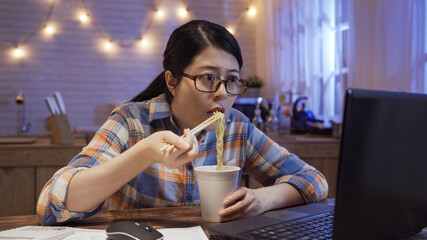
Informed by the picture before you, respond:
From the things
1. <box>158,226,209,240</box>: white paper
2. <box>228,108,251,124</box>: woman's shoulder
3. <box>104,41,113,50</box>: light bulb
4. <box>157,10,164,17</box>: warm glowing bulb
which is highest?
<box>157,10,164,17</box>: warm glowing bulb

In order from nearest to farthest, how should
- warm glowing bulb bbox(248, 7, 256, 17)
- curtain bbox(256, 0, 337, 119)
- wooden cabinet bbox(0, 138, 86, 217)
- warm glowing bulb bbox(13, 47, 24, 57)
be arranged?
wooden cabinet bbox(0, 138, 86, 217) < curtain bbox(256, 0, 337, 119) < warm glowing bulb bbox(13, 47, 24, 57) < warm glowing bulb bbox(248, 7, 256, 17)

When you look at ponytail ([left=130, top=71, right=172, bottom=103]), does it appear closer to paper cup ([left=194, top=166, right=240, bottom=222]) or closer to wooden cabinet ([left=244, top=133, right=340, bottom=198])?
paper cup ([left=194, top=166, right=240, bottom=222])

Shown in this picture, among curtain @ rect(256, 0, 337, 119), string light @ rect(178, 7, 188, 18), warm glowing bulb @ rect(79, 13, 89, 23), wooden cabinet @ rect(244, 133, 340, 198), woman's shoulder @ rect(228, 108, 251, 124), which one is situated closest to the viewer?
woman's shoulder @ rect(228, 108, 251, 124)

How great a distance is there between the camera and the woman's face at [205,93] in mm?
1203

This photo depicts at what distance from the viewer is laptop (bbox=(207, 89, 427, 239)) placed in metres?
0.55

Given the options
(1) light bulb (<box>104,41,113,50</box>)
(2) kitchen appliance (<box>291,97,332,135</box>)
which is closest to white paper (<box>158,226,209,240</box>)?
(2) kitchen appliance (<box>291,97,332,135</box>)

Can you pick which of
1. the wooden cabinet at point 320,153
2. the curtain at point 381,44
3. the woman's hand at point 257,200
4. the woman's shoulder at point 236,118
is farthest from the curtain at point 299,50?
the woman's hand at point 257,200

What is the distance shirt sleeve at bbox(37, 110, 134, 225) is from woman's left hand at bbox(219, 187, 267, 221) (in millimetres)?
342

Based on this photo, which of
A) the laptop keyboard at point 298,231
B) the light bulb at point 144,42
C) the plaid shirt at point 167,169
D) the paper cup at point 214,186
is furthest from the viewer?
the light bulb at point 144,42

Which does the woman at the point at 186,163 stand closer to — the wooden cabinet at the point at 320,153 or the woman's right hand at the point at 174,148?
the woman's right hand at the point at 174,148

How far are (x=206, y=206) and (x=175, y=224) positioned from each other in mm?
84

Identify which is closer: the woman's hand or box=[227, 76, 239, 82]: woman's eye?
the woman's hand

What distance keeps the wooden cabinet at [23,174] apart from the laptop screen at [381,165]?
7.35 feet

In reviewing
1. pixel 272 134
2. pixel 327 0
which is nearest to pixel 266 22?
pixel 327 0
